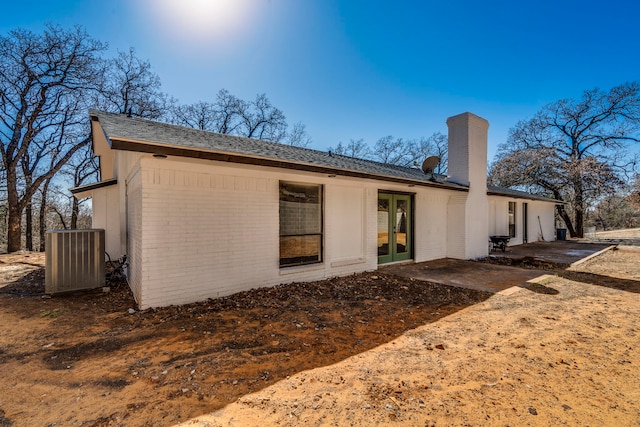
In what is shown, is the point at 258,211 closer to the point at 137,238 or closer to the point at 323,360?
the point at 137,238

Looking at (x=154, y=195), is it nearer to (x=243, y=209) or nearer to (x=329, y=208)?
(x=243, y=209)

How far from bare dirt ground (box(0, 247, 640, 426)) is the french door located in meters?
2.95

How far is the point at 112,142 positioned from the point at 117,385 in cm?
284

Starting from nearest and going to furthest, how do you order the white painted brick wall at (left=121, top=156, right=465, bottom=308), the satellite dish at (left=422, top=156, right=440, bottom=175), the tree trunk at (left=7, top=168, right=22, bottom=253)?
the white painted brick wall at (left=121, top=156, right=465, bottom=308), the satellite dish at (left=422, top=156, right=440, bottom=175), the tree trunk at (left=7, top=168, right=22, bottom=253)

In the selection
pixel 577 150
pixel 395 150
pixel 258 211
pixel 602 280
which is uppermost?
pixel 395 150

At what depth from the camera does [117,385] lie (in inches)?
103

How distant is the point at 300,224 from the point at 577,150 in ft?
84.9

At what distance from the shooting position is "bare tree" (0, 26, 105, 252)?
44.9ft

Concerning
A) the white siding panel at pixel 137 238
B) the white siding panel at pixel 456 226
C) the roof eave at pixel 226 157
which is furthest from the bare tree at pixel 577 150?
the white siding panel at pixel 137 238

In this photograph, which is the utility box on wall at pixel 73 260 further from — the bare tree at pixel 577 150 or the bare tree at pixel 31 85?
the bare tree at pixel 577 150

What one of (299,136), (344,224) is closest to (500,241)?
(344,224)

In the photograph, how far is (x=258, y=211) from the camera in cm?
575

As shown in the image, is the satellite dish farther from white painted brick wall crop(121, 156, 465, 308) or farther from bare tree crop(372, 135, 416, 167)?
bare tree crop(372, 135, 416, 167)

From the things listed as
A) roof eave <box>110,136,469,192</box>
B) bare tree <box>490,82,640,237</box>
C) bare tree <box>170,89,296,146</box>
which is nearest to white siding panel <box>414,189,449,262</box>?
roof eave <box>110,136,469,192</box>
